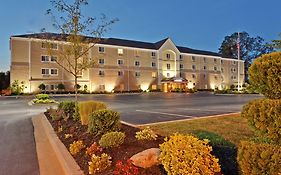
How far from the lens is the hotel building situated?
4159 cm

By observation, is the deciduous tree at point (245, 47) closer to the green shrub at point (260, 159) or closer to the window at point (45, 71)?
the window at point (45, 71)

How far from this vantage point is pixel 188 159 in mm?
3094

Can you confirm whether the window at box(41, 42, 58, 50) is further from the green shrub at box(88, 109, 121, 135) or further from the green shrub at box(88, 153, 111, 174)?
the green shrub at box(88, 153, 111, 174)

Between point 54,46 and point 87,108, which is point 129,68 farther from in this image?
point 87,108

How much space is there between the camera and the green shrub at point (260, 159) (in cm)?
261

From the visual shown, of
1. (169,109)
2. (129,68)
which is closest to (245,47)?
(129,68)

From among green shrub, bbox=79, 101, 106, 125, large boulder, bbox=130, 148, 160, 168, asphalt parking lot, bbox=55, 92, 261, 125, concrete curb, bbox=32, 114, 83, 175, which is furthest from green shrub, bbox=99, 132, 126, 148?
asphalt parking lot, bbox=55, 92, 261, 125

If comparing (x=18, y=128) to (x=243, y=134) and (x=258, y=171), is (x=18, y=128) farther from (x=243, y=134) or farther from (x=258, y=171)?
(x=258, y=171)

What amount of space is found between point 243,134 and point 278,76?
4.02 metres

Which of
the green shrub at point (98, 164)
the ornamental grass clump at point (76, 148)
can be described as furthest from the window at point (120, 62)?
the green shrub at point (98, 164)

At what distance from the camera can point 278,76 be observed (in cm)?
310

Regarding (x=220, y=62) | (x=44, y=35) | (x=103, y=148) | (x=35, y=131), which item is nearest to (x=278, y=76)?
(x=103, y=148)

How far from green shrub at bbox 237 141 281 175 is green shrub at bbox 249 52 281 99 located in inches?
33.3

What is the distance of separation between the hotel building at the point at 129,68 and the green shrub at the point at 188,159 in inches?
1367
